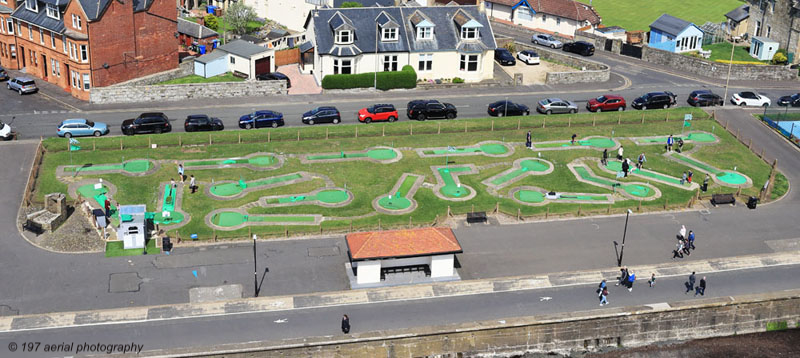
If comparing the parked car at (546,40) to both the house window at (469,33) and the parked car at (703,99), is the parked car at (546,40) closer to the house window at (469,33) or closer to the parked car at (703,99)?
the house window at (469,33)

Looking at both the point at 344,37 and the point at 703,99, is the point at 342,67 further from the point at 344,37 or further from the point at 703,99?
the point at 703,99

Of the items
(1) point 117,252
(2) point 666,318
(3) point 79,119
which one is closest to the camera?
(2) point 666,318

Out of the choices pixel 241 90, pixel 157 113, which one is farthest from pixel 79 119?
pixel 241 90

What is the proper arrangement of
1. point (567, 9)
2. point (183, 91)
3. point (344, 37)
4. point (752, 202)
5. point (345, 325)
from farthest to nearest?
1. point (567, 9)
2. point (344, 37)
3. point (183, 91)
4. point (752, 202)
5. point (345, 325)

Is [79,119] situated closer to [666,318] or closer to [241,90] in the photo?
[241,90]

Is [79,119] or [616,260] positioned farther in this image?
[79,119]

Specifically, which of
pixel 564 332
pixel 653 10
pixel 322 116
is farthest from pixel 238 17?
pixel 564 332

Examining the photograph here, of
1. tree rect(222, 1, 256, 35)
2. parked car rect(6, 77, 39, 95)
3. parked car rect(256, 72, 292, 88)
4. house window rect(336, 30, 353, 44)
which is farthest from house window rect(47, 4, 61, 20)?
house window rect(336, 30, 353, 44)
